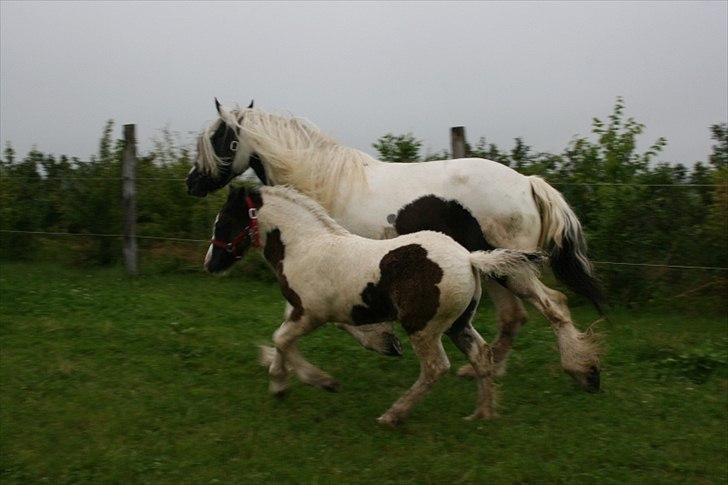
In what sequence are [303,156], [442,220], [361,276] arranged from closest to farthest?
[361,276] < [442,220] < [303,156]

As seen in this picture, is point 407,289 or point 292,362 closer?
point 407,289

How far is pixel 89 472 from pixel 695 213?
21.3 feet

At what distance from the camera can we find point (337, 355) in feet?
21.3

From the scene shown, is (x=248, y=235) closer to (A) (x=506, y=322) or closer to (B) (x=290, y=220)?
(B) (x=290, y=220)

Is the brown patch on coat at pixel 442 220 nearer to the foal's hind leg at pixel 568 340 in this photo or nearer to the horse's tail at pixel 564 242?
the foal's hind leg at pixel 568 340

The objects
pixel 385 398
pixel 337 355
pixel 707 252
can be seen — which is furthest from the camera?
pixel 707 252

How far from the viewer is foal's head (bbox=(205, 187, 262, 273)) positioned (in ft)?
18.0

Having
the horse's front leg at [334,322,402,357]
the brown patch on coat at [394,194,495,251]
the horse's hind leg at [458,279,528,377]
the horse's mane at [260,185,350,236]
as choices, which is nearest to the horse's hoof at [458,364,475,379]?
the horse's hind leg at [458,279,528,377]

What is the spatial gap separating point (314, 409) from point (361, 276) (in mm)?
1046

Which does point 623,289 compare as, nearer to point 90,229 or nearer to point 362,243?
point 362,243

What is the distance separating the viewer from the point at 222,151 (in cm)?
621

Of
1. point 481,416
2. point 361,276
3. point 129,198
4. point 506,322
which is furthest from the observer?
point 129,198

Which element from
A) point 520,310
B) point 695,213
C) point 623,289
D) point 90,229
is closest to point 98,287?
point 90,229

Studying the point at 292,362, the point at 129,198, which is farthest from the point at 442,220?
the point at 129,198
